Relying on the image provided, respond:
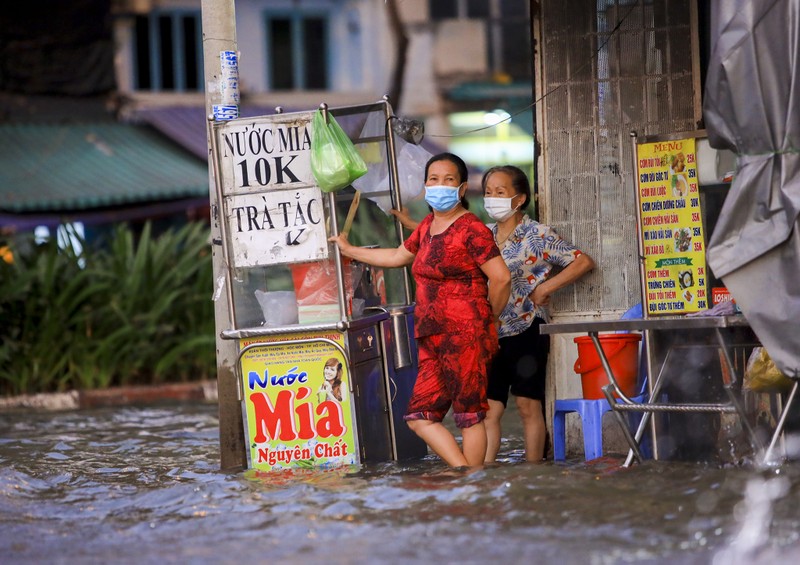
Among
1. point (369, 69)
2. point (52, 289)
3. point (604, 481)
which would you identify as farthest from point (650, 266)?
Result: point (369, 69)

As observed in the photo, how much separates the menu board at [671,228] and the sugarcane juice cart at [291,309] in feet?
5.01

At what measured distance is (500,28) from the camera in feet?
86.0

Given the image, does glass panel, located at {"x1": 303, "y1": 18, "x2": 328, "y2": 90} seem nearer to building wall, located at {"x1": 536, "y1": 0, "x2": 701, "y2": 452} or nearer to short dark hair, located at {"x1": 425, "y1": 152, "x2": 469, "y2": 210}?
building wall, located at {"x1": 536, "y1": 0, "x2": 701, "y2": 452}

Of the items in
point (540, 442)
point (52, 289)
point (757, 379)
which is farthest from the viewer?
point (52, 289)

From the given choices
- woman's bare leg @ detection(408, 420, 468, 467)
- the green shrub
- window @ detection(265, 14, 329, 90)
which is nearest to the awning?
woman's bare leg @ detection(408, 420, 468, 467)

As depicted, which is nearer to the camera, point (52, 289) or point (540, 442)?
point (540, 442)

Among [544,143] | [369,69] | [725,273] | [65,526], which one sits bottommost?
[65,526]

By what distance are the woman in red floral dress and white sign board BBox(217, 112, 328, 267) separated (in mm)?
570

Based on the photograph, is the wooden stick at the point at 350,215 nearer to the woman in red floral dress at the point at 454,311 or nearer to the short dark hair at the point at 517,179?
the woman in red floral dress at the point at 454,311

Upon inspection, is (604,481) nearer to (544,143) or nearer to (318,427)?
(318,427)

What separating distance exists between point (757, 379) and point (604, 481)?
903 millimetres

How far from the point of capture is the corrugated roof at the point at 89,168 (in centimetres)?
1927

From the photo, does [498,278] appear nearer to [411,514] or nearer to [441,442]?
[441,442]

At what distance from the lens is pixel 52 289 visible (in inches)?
461
